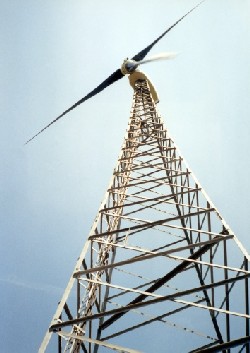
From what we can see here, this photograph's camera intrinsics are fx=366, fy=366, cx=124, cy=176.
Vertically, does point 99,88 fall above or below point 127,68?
below

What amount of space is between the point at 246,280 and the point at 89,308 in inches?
138

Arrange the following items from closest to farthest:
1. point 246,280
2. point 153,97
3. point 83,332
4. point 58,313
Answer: point 58,313, point 246,280, point 83,332, point 153,97

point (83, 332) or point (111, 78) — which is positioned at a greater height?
point (111, 78)

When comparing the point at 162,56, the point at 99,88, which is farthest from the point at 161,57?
the point at 99,88

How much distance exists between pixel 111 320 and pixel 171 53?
465 inches

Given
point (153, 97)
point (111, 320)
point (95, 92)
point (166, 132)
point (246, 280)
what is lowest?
point (111, 320)

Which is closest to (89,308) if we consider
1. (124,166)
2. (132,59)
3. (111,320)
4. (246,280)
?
(111,320)

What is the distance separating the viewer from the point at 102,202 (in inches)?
358

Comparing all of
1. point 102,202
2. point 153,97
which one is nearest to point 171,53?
point 153,97

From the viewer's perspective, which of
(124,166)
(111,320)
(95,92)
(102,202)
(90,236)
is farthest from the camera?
(95,92)

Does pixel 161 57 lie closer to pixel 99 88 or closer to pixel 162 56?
pixel 162 56

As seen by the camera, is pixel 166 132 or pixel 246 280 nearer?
pixel 246 280

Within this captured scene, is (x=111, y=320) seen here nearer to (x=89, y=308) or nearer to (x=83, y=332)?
(x=89, y=308)

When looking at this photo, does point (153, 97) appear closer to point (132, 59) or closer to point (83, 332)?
point (132, 59)
